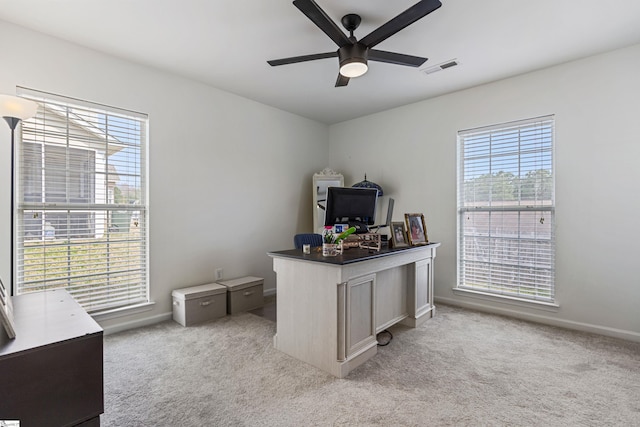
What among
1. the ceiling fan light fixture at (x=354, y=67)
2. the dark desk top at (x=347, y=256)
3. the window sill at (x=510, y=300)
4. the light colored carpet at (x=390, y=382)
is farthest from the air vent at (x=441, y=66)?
the light colored carpet at (x=390, y=382)

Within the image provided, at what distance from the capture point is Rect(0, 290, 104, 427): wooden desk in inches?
39.5

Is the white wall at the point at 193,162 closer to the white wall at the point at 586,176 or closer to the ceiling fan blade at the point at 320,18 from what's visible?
the ceiling fan blade at the point at 320,18

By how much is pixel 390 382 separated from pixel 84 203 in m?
3.16

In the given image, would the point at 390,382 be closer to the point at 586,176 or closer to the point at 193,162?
the point at 586,176

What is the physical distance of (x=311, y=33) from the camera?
2.66m

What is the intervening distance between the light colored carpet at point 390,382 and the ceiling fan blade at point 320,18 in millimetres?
2483

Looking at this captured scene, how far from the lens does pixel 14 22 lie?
2484mm

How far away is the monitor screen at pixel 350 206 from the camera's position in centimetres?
268

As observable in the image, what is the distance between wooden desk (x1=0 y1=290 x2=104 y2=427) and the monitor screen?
186cm

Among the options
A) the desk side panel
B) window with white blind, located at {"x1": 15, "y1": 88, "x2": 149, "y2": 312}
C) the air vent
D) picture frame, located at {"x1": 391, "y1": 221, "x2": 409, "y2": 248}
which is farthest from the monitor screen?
window with white blind, located at {"x1": 15, "y1": 88, "x2": 149, "y2": 312}

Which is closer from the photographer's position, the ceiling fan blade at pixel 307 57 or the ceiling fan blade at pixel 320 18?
the ceiling fan blade at pixel 320 18

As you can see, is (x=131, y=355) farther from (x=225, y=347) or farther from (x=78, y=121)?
(x=78, y=121)

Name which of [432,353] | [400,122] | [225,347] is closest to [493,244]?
[432,353]

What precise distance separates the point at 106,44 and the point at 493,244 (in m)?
4.72
